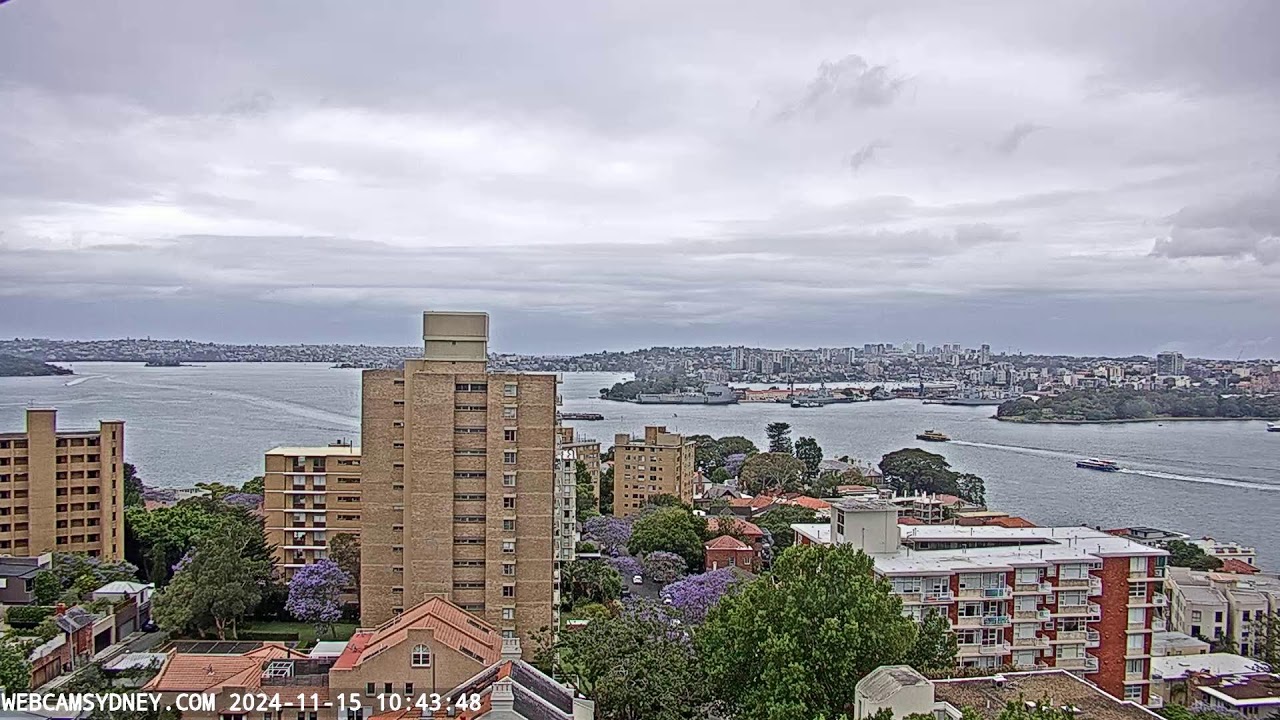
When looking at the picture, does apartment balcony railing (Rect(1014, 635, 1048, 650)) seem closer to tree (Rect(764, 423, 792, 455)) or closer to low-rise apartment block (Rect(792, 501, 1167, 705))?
low-rise apartment block (Rect(792, 501, 1167, 705))

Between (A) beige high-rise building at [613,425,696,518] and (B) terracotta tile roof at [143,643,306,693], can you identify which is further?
(A) beige high-rise building at [613,425,696,518]

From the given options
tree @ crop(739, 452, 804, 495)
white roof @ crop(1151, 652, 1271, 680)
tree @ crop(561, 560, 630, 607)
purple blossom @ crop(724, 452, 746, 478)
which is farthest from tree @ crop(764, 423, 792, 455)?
white roof @ crop(1151, 652, 1271, 680)

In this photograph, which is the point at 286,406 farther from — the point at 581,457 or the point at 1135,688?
the point at 1135,688

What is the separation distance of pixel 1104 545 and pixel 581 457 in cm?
1415

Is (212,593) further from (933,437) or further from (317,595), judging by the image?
(933,437)

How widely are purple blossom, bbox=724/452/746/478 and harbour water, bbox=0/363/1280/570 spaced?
676 cm

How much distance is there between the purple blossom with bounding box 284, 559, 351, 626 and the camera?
34.9 feet

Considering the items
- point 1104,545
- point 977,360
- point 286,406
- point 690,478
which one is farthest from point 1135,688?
point 977,360

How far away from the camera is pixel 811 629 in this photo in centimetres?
570

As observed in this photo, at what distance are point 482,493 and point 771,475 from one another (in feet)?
50.1

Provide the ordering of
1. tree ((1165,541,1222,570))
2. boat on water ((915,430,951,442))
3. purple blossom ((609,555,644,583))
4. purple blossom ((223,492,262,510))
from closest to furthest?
purple blossom ((609,555,644,583)) < tree ((1165,541,1222,570)) < purple blossom ((223,492,262,510)) < boat on water ((915,430,951,442))

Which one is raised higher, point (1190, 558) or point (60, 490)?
point (60, 490)

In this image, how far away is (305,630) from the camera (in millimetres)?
10820

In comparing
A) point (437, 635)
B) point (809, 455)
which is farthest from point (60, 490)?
point (809, 455)
